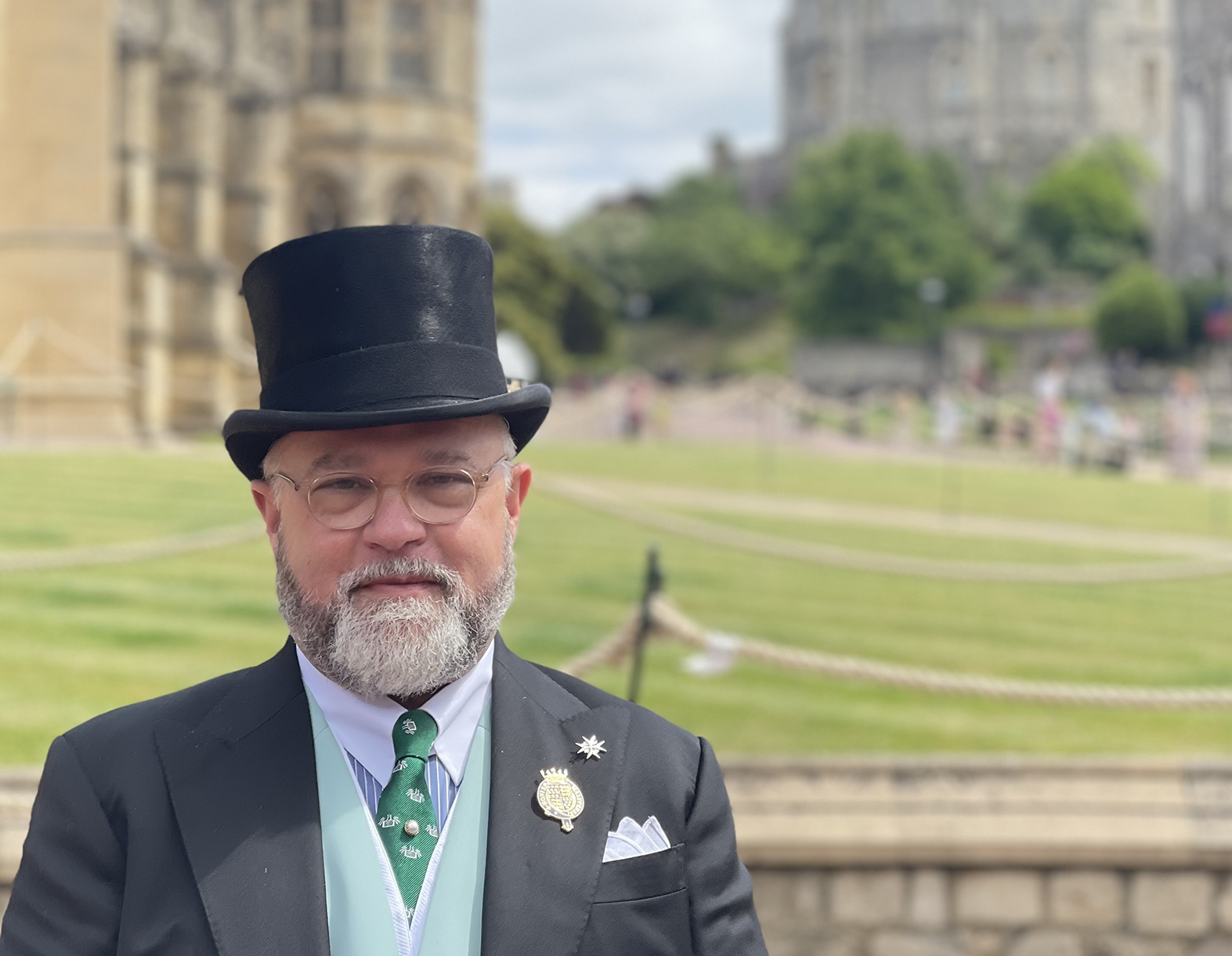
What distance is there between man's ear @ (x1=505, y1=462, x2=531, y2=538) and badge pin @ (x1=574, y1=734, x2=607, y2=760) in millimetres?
366

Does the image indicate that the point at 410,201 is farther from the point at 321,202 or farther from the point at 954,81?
the point at 954,81

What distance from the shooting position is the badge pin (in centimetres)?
269

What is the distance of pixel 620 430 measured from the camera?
124 feet

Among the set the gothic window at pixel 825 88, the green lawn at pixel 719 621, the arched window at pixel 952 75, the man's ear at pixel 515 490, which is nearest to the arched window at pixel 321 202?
the green lawn at pixel 719 621

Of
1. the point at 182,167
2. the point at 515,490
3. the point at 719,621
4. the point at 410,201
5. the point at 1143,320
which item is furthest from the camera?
the point at 1143,320

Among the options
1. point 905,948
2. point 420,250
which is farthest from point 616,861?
point 905,948

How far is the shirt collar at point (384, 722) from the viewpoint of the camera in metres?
2.60

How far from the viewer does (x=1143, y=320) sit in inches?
2694

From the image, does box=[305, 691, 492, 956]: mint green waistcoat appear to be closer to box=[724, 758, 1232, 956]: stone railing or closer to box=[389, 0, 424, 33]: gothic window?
box=[724, 758, 1232, 956]: stone railing

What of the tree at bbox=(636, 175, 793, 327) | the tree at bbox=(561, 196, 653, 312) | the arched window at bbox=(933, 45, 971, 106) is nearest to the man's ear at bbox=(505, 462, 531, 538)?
the tree at bbox=(561, 196, 653, 312)

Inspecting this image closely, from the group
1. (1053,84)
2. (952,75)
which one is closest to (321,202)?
(952,75)

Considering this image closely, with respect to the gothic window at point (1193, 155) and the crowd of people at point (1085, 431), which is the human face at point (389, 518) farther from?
the gothic window at point (1193, 155)

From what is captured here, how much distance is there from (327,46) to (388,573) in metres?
46.1

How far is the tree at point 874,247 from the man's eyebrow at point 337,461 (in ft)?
258
